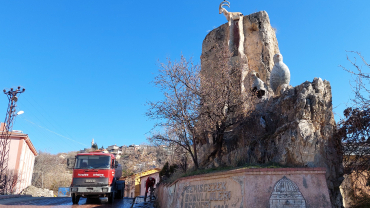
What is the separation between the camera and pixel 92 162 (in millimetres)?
15922

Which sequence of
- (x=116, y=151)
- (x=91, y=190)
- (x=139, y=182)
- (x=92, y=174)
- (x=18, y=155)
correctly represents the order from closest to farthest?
(x=91, y=190) → (x=92, y=174) → (x=18, y=155) → (x=139, y=182) → (x=116, y=151)

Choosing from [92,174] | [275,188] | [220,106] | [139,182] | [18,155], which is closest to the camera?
[275,188]

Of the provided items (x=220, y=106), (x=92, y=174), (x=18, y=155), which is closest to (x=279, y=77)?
(x=220, y=106)

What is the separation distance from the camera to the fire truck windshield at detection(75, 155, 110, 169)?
15781 millimetres

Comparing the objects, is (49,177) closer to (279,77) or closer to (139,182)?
(139,182)

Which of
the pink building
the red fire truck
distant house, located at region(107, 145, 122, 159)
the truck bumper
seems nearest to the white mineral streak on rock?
the red fire truck

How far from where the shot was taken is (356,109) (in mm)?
11352

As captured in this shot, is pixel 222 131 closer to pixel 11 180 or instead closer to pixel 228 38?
pixel 228 38

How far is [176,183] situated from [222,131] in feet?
11.7

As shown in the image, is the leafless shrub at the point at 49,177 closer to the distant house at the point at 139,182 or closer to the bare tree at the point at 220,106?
the distant house at the point at 139,182

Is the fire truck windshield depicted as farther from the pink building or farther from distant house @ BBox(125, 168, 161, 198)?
the pink building

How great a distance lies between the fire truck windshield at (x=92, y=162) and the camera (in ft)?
51.8

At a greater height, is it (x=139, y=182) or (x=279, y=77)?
(x=279, y=77)

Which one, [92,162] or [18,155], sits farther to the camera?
[18,155]
